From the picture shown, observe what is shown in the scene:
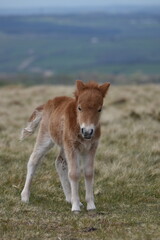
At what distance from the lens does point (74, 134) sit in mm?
8258

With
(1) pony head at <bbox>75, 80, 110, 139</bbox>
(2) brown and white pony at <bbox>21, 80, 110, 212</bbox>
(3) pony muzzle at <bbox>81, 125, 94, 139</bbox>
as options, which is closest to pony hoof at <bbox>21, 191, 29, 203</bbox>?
(2) brown and white pony at <bbox>21, 80, 110, 212</bbox>

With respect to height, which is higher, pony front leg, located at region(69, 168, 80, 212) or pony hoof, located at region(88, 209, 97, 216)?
pony front leg, located at region(69, 168, 80, 212)

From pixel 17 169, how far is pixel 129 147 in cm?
365

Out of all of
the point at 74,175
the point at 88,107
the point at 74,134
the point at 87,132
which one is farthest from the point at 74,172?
the point at 88,107

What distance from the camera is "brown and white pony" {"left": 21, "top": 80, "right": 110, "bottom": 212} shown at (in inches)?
311

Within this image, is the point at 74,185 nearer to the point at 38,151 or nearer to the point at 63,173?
the point at 63,173

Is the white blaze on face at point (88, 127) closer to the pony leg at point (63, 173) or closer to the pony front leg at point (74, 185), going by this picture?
the pony front leg at point (74, 185)

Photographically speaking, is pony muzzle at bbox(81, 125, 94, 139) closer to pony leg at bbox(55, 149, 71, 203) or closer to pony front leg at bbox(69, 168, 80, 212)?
pony front leg at bbox(69, 168, 80, 212)

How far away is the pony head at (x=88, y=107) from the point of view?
7.67m

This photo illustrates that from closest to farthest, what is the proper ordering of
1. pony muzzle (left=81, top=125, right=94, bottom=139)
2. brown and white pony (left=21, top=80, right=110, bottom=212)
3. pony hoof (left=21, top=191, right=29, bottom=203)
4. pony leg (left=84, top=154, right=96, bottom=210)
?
1. pony muzzle (left=81, top=125, right=94, bottom=139)
2. brown and white pony (left=21, top=80, right=110, bottom=212)
3. pony leg (left=84, top=154, right=96, bottom=210)
4. pony hoof (left=21, top=191, right=29, bottom=203)

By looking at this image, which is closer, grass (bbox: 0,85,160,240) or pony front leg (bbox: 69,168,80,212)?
grass (bbox: 0,85,160,240)

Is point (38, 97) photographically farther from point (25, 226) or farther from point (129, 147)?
point (25, 226)

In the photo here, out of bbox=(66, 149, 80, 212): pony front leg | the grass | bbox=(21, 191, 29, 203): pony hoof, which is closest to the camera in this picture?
the grass

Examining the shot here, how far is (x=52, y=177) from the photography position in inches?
412
